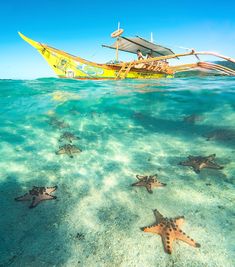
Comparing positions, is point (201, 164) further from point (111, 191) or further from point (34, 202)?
point (34, 202)

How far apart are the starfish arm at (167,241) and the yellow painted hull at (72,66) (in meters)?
19.1

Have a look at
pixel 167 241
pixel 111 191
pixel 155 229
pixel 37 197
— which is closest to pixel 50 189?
pixel 37 197

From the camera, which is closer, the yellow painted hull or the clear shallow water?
the clear shallow water

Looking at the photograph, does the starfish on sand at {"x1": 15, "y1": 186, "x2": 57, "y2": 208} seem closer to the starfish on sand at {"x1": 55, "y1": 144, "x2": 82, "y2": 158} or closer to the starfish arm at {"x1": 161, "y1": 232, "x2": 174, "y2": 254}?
the starfish on sand at {"x1": 55, "y1": 144, "x2": 82, "y2": 158}

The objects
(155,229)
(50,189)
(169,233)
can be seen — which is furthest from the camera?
(50,189)

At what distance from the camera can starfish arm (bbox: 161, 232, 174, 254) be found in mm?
4031

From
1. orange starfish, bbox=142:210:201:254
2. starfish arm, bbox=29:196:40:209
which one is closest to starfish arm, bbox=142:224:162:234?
orange starfish, bbox=142:210:201:254

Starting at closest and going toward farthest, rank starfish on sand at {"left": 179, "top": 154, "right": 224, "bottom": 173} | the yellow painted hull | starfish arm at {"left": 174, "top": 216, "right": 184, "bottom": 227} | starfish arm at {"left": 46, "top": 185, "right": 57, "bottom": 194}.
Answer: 1. starfish arm at {"left": 174, "top": 216, "right": 184, "bottom": 227}
2. starfish arm at {"left": 46, "top": 185, "right": 57, "bottom": 194}
3. starfish on sand at {"left": 179, "top": 154, "right": 224, "bottom": 173}
4. the yellow painted hull

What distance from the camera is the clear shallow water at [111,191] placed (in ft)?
13.7

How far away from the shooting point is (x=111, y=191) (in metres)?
6.26

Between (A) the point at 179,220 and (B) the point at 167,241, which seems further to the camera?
(A) the point at 179,220

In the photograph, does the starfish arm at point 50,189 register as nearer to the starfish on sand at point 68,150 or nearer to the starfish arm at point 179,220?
the starfish on sand at point 68,150

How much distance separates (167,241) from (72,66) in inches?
788

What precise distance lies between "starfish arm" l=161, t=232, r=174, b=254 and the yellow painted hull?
19.1m
